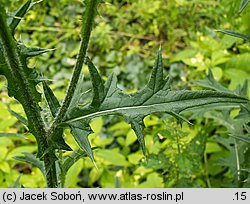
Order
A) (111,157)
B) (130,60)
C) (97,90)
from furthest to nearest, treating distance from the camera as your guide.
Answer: (130,60)
(111,157)
(97,90)

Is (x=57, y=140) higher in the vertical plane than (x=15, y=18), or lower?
lower

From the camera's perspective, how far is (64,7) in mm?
3797

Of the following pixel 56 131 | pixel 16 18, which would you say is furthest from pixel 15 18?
pixel 56 131

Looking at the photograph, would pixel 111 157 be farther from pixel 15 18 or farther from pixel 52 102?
pixel 15 18

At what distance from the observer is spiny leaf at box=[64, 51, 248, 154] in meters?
0.96

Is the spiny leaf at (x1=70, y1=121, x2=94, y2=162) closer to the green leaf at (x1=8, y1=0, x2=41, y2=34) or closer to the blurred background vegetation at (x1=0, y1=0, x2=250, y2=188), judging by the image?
the green leaf at (x1=8, y1=0, x2=41, y2=34)

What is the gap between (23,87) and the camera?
93 centimetres

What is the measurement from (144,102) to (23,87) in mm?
237

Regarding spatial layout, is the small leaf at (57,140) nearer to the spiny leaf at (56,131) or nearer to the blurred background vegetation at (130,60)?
the spiny leaf at (56,131)

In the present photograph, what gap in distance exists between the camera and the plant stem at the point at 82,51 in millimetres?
879

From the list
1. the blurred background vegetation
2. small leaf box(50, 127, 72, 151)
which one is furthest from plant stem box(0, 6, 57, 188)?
the blurred background vegetation

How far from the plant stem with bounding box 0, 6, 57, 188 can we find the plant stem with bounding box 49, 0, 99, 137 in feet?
0.09

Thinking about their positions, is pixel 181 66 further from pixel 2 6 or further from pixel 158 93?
pixel 2 6

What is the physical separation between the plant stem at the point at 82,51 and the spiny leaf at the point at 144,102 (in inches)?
0.6
